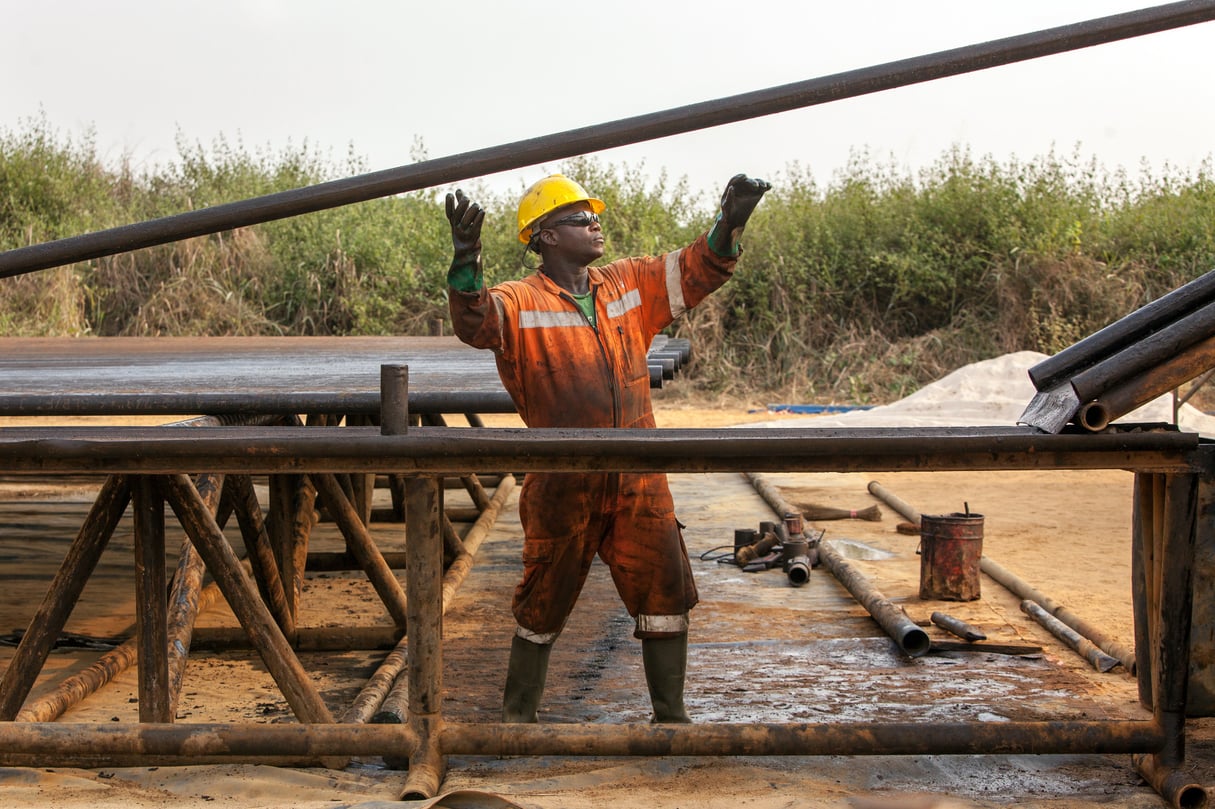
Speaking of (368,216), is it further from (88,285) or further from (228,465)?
(228,465)

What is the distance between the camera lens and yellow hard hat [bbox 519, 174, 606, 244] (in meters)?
4.17

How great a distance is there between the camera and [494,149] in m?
3.53

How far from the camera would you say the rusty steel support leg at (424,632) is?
3.47 m

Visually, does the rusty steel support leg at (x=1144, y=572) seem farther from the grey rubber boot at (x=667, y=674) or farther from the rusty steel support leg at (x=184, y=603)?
the rusty steel support leg at (x=184, y=603)

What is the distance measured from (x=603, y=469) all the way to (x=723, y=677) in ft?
6.25

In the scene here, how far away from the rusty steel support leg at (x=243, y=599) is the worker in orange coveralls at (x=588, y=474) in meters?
0.66

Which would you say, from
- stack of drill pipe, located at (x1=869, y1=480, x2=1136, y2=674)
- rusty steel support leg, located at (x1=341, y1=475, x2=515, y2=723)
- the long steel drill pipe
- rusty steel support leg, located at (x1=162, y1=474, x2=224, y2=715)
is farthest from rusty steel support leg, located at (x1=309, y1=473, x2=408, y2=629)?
stack of drill pipe, located at (x1=869, y1=480, x2=1136, y2=674)

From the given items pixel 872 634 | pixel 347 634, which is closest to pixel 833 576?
pixel 872 634

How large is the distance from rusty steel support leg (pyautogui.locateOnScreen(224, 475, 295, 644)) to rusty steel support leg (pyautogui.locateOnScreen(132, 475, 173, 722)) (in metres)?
1.19

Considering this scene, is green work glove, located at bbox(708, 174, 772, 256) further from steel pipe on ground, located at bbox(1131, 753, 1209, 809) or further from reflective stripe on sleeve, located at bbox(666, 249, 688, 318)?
steel pipe on ground, located at bbox(1131, 753, 1209, 809)

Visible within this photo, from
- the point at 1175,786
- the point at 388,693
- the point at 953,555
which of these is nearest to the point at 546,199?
the point at 388,693

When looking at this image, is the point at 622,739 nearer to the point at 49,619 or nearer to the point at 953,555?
the point at 49,619

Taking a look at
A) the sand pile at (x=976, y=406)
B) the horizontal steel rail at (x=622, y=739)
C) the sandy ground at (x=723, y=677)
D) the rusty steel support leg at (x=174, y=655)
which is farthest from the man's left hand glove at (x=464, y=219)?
the sand pile at (x=976, y=406)

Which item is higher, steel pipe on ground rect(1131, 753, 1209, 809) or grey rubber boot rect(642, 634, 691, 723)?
grey rubber boot rect(642, 634, 691, 723)
